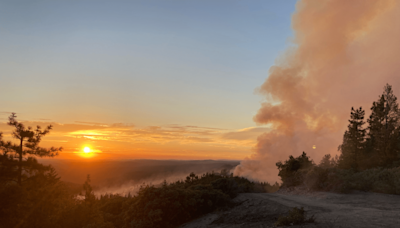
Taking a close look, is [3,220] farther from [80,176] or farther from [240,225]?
[80,176]

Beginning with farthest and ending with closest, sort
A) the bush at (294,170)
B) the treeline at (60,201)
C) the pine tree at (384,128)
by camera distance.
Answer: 1. the pine tree at (384,128)
2. the bush at (294,170)
3. the treeline at (60,201)

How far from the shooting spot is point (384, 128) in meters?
37.3

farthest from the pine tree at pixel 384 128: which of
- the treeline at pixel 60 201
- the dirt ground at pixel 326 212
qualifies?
the treeline at pixel 60 201

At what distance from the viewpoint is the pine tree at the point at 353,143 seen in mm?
36500

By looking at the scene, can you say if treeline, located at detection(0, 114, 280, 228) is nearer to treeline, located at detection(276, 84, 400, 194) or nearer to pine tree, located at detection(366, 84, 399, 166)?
treeline, located at detection(276, 84, 400, 194)

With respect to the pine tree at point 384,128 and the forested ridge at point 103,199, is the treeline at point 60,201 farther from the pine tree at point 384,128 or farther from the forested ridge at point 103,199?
the pine tree at point 384,128

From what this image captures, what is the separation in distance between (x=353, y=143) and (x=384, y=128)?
526 cm

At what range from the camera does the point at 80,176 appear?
160125 mm

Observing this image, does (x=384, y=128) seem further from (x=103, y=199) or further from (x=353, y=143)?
(x=103, y=199)

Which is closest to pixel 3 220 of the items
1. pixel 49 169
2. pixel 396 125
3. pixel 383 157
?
pixel 49 169

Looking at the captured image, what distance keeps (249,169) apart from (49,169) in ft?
151

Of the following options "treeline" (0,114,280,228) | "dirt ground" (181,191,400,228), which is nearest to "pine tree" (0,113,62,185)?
"treeline" (0,114,280,228)

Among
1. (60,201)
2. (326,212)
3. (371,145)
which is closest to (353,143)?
(371,145)

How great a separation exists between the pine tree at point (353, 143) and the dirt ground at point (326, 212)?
19.3m
